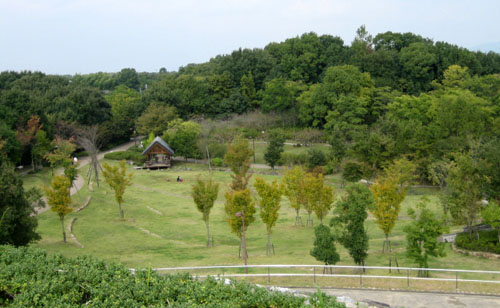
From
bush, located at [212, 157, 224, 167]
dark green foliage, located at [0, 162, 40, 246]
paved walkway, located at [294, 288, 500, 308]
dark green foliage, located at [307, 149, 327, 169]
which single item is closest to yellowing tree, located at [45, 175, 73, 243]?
dark green foliage, located at [0, 162, 40, 246]

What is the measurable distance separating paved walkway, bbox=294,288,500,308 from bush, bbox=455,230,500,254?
7.97 m

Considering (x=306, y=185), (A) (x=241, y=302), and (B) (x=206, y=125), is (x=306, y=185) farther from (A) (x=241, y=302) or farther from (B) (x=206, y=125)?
(B) (x=206, y=125)

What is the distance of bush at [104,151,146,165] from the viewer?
4983 centimetres

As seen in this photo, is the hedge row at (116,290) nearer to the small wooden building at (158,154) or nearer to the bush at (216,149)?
the bush at (216,149)

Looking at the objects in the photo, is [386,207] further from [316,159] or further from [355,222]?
[316,159]

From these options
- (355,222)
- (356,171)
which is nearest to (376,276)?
(355,222)

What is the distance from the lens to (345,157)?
4044cm

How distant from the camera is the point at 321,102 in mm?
53125

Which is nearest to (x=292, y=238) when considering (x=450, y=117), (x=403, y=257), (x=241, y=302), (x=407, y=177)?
(x=403, y=257)

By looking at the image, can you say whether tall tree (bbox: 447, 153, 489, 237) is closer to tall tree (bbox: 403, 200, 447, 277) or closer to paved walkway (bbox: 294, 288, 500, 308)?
tall tree (bbox: 403, 200, 447, 277)

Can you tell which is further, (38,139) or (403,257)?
(38,139)

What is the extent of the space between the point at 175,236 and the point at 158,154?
23845 mm

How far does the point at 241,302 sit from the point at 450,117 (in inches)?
1339

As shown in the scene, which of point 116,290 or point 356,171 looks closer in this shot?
point 116,290
